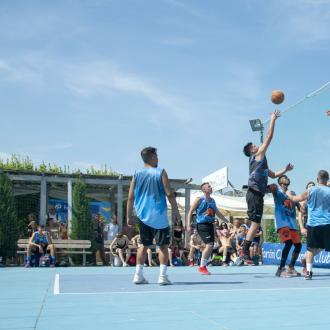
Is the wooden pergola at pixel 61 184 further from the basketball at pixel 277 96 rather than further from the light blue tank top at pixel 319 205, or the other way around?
the light blue tank top at pixel 319 205

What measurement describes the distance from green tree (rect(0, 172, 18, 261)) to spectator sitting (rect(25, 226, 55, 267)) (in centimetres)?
202

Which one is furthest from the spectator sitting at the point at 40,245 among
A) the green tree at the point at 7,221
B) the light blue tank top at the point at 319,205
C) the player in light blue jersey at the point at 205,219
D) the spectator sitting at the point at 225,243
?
the light blue tank top at the point at 319,205

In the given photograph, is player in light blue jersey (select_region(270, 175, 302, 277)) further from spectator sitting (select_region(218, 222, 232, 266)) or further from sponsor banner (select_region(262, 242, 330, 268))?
spectator sitting (select_region(218, 222, 232, 266))

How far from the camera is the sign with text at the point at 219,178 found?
70.5 ft

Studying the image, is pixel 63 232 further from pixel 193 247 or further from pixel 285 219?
pixel 285 219

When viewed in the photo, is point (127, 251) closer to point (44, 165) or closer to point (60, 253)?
point (60, 253)

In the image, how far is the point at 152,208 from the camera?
7398mm

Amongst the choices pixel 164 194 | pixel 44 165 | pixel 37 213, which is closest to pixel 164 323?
pixel 164 194

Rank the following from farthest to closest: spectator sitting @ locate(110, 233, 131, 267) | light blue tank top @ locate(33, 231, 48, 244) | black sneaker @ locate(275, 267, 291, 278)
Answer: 1. spectator sitting @ locate(110, 233, 131, 267)
2. light blue tank top @ locate(33, 231, 48, 244)
3. black sneaker @ locate(275, 267, 291, 278)

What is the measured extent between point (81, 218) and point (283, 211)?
1076 cm

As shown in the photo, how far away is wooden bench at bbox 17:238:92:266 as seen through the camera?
17219mm

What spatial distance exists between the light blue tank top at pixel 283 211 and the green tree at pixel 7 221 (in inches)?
436

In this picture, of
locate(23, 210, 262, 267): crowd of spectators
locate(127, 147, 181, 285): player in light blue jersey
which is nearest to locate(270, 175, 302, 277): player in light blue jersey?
locate(127, 147, 181, 285): player in light blue jersey

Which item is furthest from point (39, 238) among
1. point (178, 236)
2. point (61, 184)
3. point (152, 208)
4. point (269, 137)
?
point (269, 137)
